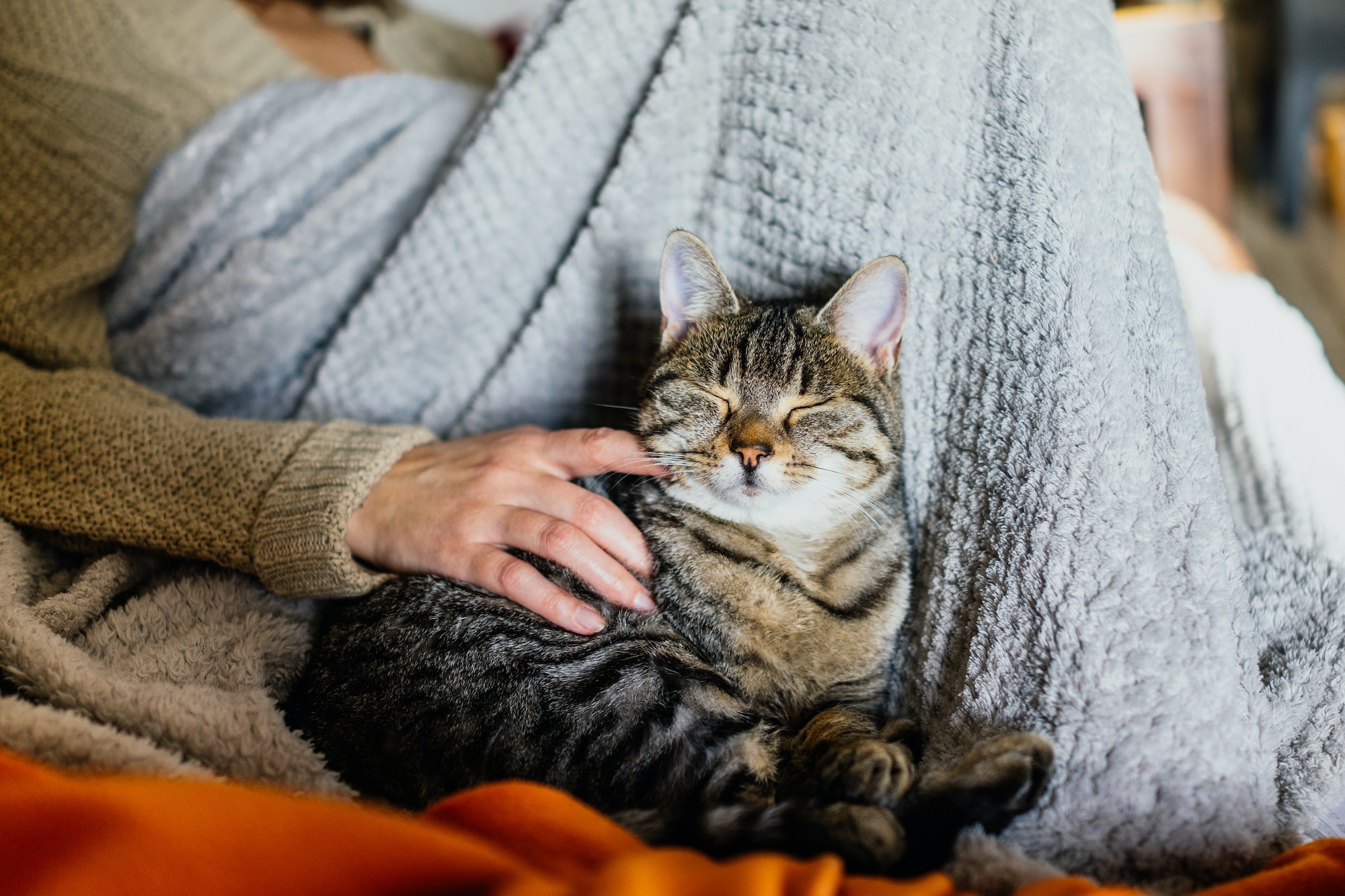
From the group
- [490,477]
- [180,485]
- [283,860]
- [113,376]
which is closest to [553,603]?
[490,477]

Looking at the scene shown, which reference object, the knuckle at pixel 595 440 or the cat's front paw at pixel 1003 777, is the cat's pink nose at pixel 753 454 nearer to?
the knuckle at pixel 595 440

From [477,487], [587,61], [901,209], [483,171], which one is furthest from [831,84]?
[477,487]

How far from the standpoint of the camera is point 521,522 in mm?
992

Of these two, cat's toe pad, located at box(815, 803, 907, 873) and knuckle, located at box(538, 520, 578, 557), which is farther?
knuckle, located at box(538, 520, 578, 557)

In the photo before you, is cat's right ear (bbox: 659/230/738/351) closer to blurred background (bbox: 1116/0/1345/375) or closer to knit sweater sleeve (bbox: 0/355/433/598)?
knit sweater sleeve (bbox: 0/355/433/598)

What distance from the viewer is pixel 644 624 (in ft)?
3.17

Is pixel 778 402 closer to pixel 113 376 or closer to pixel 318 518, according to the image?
pixel 318 518

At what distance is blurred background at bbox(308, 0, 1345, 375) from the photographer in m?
1.97

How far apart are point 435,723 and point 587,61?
944 mm

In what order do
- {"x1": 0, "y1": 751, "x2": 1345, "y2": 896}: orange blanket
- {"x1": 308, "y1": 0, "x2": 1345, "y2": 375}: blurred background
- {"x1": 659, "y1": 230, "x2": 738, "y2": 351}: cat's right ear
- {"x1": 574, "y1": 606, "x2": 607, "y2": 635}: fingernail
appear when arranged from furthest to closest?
1. {"x1": 308, "y1": 0, "x2": 1345, "y2": 375}: blurred background
2. {"x1": 659, "y1": 230, "x2": 738, "y2": 351}: cat's right ear
3. {"x1": 574, "y1": 606, "x2": 607, "y2": 635}: fingernail
4. {"x1": 0, "y1": 751, "x2": 1345, "y2": 896}: orange blanket

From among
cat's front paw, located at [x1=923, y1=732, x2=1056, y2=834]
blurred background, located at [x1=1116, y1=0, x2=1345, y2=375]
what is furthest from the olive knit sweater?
blurred background, located at [x1=1116, y1=0, x2=1345, y2=375]

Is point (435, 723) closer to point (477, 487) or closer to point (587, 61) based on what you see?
point (477, 487)

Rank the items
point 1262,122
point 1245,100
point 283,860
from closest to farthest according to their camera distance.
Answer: point 283,860 → point 1262,122 → point 1245,100

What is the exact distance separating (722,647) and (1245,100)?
4482mm
